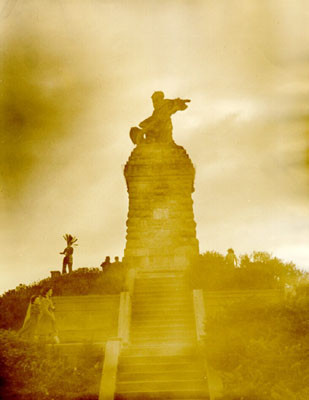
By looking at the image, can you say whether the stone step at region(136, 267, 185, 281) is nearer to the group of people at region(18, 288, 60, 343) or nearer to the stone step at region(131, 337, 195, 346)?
the stone step at region(131, 337, 195, 346)

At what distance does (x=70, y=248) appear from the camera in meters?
27.5

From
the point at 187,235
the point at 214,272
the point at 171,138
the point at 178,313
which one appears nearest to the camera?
the point at 178,313

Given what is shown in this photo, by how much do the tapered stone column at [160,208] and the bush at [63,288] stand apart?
5.66 ft

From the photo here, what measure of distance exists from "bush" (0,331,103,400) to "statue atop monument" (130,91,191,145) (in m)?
15.0

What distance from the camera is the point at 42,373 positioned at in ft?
31.0

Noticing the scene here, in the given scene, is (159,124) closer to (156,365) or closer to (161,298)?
(161,298)

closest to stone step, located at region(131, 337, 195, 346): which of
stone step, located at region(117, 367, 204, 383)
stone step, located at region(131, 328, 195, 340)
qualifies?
stone step, located at region(131, 328, 195, 340)

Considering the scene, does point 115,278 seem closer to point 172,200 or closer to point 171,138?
point 172,200

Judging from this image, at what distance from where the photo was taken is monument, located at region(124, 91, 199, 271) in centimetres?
2027

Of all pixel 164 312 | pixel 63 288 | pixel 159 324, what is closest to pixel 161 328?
pixel 159 324

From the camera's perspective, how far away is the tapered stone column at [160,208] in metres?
20.2

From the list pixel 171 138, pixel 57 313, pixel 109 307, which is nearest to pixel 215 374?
pixel 109 307

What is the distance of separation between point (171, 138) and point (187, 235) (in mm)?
6188

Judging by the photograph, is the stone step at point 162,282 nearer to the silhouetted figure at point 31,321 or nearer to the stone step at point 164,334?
the stone step at point 164,334
